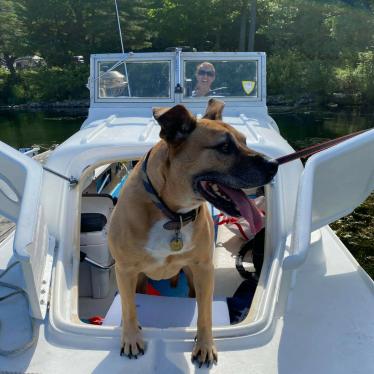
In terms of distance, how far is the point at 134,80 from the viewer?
479cm

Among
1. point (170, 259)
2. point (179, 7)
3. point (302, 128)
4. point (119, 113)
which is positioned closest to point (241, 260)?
point (170, 259)

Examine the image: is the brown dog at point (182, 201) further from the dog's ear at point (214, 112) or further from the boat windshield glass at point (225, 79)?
the boat windshield glass at point (225, 79)

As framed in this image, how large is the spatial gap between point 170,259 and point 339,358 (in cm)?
95

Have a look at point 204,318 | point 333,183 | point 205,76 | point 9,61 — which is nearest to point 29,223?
point 204,318

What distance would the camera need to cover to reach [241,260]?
3617 mm

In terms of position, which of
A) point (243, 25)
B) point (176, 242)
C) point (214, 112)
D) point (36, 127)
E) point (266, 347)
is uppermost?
point (214, 112)

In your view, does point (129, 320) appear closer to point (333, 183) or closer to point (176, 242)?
point (176, 242)

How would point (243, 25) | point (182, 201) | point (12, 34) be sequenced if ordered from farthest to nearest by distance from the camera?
point (12, 34)
point (243, 25)
point (182, 201)

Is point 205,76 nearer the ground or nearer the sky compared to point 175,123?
nearer the ground

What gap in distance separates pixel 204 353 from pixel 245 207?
2.49ft

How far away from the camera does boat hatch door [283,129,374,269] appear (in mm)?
2281

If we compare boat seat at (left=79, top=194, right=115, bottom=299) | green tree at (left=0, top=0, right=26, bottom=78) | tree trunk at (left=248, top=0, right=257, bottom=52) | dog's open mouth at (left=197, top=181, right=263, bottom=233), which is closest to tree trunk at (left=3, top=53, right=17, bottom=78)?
green tree at (left=0, top=0, right=26, bottom=78)

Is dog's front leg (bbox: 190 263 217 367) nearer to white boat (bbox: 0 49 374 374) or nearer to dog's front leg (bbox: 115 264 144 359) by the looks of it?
white boat (bbox: 0 49 374 374)

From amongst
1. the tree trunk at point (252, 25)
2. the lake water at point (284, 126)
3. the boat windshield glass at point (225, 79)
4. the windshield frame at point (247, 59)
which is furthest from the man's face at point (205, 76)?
the tree trunk at point (252, 25)
